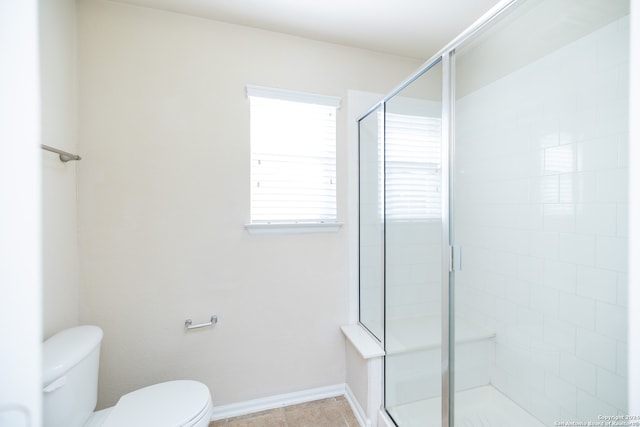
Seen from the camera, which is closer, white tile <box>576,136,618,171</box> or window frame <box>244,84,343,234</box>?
white tile <box>576,136,618,171</box>

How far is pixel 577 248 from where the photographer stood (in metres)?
1.15

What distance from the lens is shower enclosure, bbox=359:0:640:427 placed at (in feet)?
3.37

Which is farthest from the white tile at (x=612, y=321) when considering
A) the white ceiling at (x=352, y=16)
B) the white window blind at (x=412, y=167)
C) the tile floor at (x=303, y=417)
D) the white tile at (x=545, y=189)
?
the white ceiling at (x=352, y=16)

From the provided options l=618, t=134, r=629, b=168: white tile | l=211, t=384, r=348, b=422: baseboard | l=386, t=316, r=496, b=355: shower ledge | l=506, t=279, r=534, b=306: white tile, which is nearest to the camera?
l=618, t=134, r=629, b=168: white tile

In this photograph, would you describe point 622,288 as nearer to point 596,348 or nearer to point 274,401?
point 596,348

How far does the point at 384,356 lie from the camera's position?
154 cm

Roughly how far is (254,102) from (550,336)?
202cm

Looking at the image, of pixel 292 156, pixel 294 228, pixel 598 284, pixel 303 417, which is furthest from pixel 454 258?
pixel 303 417

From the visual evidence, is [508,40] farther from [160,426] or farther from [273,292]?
[160,426]

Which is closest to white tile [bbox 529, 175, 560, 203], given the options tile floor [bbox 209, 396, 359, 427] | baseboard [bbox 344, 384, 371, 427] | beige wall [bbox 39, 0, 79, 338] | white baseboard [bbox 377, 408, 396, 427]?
white baseboard [bbox 377, 408, 396, 427]

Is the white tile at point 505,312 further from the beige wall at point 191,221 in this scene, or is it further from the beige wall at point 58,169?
the beige wall at point 58,169

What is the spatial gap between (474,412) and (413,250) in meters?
0.80

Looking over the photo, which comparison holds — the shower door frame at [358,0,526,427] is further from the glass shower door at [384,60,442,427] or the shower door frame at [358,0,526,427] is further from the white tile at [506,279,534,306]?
the white tile at [506,279,534,306]

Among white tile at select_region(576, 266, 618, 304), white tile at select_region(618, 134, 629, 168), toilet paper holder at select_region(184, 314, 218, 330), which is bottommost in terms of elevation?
toilet paper holder at select_region(184, 314, 218, 330)
